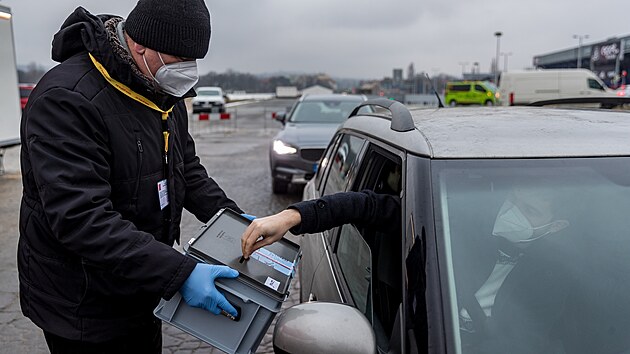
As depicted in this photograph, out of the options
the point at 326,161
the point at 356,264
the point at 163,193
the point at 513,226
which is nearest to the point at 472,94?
the point at 326,161

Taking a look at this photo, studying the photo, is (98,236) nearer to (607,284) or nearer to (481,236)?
(481,236)

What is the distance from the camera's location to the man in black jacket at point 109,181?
1720 mm

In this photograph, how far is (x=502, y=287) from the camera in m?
1.71

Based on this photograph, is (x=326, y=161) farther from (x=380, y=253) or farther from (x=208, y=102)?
(x=208, y=102)

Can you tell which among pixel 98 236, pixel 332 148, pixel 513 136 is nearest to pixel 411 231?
pixel 513 136

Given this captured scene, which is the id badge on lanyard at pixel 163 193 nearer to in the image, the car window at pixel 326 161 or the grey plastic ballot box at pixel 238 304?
the grey plastic ballot box at pixel 238 304

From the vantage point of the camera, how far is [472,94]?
3947 centimetres

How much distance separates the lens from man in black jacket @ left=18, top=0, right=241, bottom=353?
1720mm

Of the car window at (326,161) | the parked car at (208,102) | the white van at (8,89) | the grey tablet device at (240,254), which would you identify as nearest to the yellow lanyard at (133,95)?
the grey tablet device at (240,254)

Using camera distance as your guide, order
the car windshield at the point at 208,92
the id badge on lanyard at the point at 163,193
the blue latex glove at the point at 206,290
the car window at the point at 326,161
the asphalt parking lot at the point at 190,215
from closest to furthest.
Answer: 1. the blue latex glove at the point at 206,290
2. the id badge on lanyard at the point at 163,193
3. the car window at the point at 326,161
4. the asphalt parking lot at the point at 190,215
5. the car windshield at the point at 208,92

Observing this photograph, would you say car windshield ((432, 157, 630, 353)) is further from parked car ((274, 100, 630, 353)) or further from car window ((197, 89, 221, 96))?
car window ((197, 89, 221, 96))

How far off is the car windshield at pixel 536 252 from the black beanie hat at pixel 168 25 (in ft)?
3.11

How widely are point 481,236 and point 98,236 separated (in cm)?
116

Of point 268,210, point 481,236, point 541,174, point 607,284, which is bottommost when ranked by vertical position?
point 268,210
